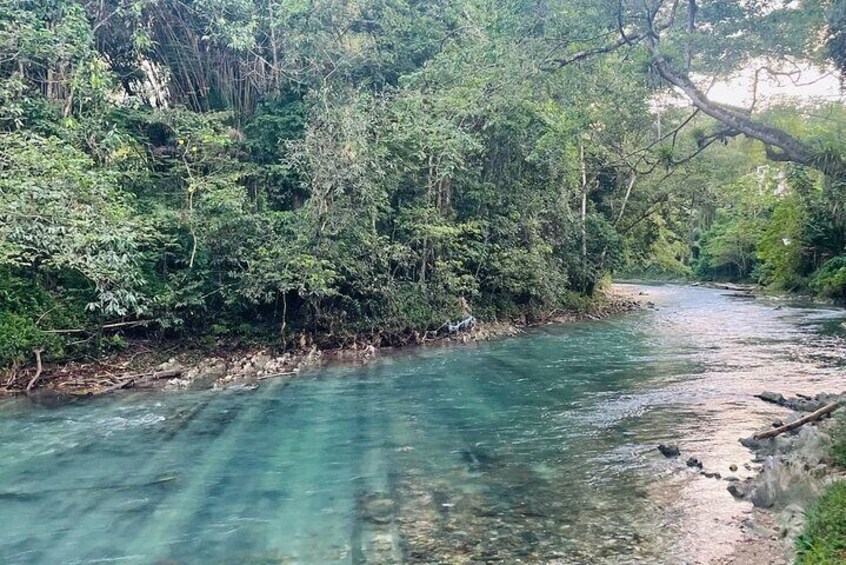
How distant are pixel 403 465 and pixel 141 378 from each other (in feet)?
25.5

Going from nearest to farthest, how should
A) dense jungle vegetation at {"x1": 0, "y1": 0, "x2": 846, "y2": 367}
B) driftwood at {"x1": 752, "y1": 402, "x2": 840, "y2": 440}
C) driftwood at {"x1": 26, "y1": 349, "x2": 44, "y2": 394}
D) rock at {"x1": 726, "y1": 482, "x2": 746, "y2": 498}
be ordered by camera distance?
rock at {"x1": 726, "y1": 482, "x2": 746, "y2": 498} < driftwood at {"x1": 752, "y1": 402, "x2": 840, "y2": 440} < dense jungle vegetation at {"x1": 0, "y1": 0, "x2": 846, "y2": 367} < driftwood at {"x1": 26, "y1": 349, "x2": 44, "y2": 394}

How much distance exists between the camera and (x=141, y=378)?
13078 millimetres

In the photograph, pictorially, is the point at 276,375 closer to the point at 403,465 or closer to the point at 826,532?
the point at 403,465

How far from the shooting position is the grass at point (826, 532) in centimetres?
434

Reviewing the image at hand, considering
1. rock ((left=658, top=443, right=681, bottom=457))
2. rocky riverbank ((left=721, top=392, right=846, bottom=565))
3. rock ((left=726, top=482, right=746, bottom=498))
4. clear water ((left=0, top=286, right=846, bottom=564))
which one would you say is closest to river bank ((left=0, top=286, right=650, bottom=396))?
clear water ((left=0, top=286, right=846, bottom=564))

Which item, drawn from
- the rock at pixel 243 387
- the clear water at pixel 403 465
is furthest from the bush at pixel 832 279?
the rock at pixel 243 387

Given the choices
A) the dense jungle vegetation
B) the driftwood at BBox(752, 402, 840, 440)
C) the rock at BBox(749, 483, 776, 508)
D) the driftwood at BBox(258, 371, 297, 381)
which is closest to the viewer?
the rock at BBox(749, 483, 776, 508)

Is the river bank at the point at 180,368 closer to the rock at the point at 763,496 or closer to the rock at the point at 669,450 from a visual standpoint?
the rock at the point at 669,450

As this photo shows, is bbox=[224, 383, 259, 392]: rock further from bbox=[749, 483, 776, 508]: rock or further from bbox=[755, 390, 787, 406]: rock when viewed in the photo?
bbox=[755, 390, 787, 406]: rock

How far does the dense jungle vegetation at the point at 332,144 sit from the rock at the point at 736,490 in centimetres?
420

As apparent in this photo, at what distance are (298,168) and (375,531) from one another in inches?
454

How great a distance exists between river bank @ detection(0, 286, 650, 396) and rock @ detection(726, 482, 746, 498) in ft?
30.5

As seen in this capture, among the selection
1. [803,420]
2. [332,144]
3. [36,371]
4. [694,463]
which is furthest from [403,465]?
[332,144]

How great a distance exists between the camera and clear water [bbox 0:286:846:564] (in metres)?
5.70
